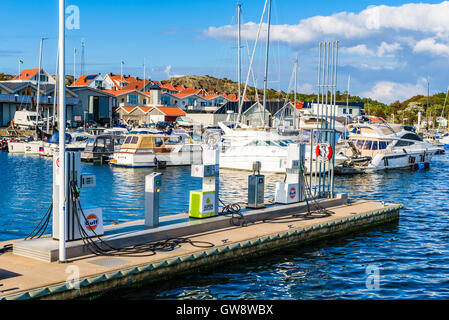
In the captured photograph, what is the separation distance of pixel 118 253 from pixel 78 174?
222cm

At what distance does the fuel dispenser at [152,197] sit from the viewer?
1532cm

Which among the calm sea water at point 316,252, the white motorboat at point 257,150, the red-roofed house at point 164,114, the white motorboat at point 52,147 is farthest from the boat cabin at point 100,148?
the red-roofed house at point 164,114

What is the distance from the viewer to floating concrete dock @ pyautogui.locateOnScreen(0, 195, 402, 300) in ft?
37.3

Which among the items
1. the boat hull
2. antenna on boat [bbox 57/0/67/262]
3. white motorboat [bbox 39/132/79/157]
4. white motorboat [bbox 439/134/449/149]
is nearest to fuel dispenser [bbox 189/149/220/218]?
antenna on boat [bbox 57/0/67/262]

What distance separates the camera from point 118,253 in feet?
44.6

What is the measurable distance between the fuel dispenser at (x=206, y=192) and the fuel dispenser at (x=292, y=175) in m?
3.36

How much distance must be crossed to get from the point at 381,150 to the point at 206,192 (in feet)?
108

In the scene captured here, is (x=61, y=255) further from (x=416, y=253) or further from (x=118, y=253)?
(x=416, y=253)

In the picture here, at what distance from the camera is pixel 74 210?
43.9ft

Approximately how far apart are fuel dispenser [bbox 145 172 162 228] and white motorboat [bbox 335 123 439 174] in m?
28.0

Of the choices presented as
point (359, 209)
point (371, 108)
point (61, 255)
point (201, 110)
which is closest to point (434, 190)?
point (359, 209)

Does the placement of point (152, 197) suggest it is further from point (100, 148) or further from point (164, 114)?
point (164, 114)

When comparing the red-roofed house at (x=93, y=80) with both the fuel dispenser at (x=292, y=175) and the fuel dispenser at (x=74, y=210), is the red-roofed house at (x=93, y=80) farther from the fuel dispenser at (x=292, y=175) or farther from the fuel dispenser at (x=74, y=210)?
the fuel dispenser at (x=74, y=210)

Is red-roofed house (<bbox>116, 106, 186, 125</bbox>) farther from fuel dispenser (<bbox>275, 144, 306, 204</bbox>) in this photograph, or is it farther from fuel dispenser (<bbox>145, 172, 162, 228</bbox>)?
fuel dispenser (<bbox>145, 172, 162, 228</bbox>)
